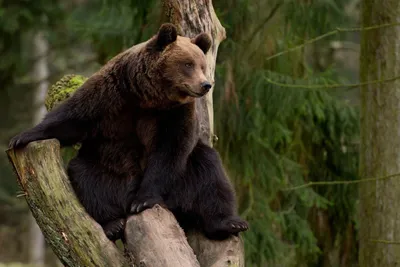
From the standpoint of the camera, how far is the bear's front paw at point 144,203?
455 centimetres

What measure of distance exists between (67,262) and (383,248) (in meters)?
3.48

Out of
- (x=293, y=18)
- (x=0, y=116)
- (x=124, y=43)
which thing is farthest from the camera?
(x=0, y=116)

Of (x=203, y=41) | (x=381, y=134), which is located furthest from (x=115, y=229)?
(x=381, y=134)

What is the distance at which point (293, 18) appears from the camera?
25.0 feet

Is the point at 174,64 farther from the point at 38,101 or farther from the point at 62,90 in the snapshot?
the point at 38,101

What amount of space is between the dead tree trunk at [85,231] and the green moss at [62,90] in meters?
1.40

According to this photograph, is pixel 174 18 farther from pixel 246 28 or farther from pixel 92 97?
pixel 246 28

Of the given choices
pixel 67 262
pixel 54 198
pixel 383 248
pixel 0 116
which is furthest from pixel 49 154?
pixel 0 116

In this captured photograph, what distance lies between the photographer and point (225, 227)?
185 inches

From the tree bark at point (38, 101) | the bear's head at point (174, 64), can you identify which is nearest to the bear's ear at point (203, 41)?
the bear's head at point (174, 64)

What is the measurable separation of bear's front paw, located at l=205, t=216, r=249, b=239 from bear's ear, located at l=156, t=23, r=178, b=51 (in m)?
1.26

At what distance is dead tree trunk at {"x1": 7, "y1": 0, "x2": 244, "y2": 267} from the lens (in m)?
4.11

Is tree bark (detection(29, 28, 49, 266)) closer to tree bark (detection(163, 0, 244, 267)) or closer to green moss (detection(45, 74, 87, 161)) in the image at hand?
green moss (detection(45, 74, 87, 161))

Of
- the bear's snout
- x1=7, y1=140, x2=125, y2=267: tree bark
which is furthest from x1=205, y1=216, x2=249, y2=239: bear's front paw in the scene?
the bear's snout
